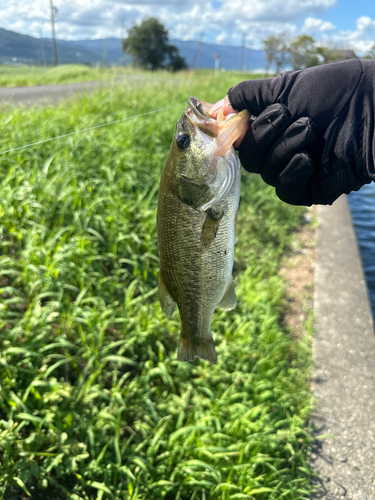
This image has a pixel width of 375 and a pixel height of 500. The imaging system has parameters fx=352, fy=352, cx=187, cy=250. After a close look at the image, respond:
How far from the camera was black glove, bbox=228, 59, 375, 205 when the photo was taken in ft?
4.58

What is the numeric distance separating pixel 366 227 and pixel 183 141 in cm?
960

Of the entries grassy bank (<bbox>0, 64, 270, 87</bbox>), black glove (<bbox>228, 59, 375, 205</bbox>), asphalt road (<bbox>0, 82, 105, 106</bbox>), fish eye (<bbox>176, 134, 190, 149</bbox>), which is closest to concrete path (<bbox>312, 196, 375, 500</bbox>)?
black glove (<bbox>228, 59, 375, 205</bbox>)

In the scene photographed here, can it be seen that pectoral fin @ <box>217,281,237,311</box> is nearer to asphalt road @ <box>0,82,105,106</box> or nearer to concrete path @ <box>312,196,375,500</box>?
concrete path @ <box>312,196,375,500</box>

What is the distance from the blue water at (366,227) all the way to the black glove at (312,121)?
5405mm

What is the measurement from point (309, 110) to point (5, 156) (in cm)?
351

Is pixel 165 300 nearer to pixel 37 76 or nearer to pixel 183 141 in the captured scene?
pixel 183 141

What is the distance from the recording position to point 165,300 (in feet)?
5.01

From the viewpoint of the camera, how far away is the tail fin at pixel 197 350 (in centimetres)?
161

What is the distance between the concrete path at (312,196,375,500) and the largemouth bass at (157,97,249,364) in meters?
2.26

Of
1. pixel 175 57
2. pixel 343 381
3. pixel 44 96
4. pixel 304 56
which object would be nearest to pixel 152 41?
pixel 175 57

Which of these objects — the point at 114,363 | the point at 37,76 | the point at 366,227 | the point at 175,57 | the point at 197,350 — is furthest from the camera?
the point at 175,57

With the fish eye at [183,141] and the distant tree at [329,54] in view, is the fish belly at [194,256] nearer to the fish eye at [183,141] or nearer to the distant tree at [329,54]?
the fish eye at [183,141]

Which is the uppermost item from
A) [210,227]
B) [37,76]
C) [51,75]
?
[51,75]

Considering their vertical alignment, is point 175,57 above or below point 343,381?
above
